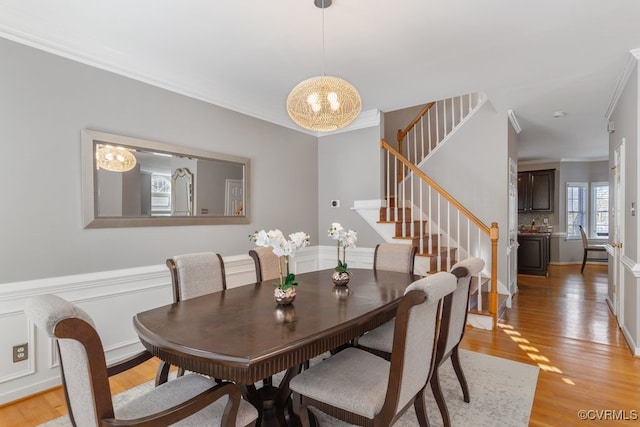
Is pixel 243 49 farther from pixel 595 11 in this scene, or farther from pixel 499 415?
pixel 499 415

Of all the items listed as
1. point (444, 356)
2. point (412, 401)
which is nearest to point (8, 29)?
point (412, 401)

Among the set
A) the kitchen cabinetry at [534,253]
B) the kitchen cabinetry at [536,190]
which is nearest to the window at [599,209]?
the kitchen cabinetry at [536,190]

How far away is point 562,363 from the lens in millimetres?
2777

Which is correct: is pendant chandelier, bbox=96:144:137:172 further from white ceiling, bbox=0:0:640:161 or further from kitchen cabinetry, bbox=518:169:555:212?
kitchen cabinetry, bbox=518:169:555:212

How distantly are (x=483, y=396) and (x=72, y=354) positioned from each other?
7.84 feet

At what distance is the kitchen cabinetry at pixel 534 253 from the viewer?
657 cm

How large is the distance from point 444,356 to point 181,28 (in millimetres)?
2826

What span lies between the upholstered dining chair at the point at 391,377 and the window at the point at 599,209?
9005 mm

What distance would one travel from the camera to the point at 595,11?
7.34 ft

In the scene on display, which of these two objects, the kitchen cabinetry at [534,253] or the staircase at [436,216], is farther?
the kitchen cabinetry at [534,253]

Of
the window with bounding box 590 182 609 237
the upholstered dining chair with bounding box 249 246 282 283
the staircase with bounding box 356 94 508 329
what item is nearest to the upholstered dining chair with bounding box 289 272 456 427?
the upholstered dining chair with bounding box 249 246 282 283

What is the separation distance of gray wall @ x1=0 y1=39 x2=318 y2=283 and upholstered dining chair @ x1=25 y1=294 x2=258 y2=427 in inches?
61.6

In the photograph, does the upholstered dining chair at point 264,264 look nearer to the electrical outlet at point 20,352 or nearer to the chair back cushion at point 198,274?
the chair back cushion at point 198,274

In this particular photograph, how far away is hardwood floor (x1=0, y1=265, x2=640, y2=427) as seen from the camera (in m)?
2.11
